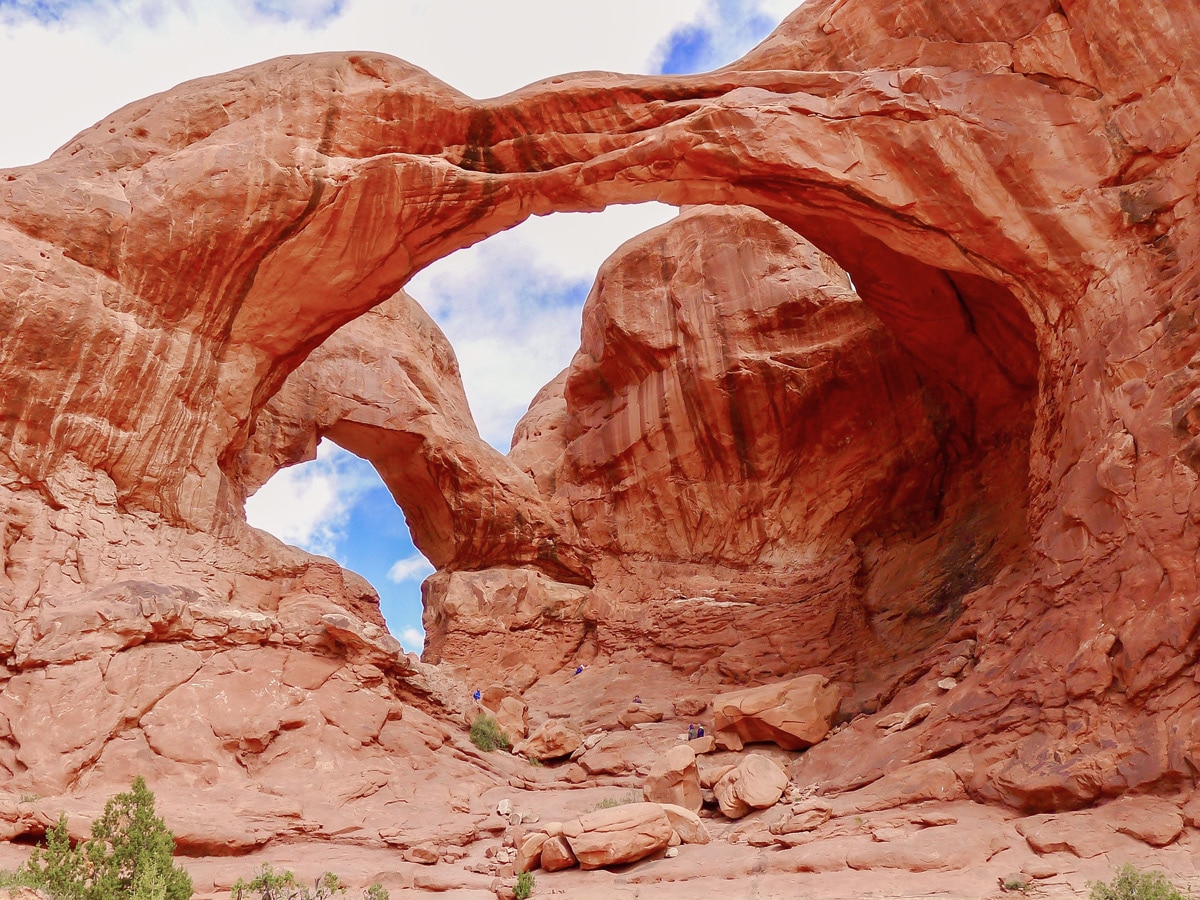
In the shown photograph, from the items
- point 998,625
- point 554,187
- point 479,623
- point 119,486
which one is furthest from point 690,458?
point 119,486

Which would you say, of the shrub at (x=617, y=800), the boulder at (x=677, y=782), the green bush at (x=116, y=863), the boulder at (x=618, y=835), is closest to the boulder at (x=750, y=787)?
the boulder at (x=677, y=782)

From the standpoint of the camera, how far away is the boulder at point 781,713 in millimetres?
13969

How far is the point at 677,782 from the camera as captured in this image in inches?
466

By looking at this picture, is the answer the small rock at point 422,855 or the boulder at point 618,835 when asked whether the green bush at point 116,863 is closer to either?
the small rock at point 422,855

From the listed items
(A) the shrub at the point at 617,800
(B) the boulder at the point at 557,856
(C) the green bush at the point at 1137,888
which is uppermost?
(A) the shrub at the point at 617,800

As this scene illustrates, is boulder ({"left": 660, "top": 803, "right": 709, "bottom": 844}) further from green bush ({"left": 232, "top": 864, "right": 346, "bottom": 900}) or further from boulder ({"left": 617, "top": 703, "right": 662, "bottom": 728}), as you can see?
boulder ({"left": 617, "top": 703, "right": 662, "bottom": 728})

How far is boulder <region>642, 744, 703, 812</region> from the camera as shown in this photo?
38.7 ft

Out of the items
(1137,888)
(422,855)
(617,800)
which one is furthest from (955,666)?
(422,855)

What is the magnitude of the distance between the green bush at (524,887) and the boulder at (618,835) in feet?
2.53

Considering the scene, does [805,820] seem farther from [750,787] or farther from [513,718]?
[513,718]

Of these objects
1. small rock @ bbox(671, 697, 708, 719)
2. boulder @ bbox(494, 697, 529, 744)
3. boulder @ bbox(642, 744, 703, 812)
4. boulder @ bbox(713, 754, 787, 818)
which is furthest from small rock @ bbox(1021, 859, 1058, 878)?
boulder @ bbox(494, 697, 529, 744)

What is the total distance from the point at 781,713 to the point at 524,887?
6343 mm

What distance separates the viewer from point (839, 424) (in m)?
21.2

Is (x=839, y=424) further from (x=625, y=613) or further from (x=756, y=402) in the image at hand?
(x=625, y=613)
